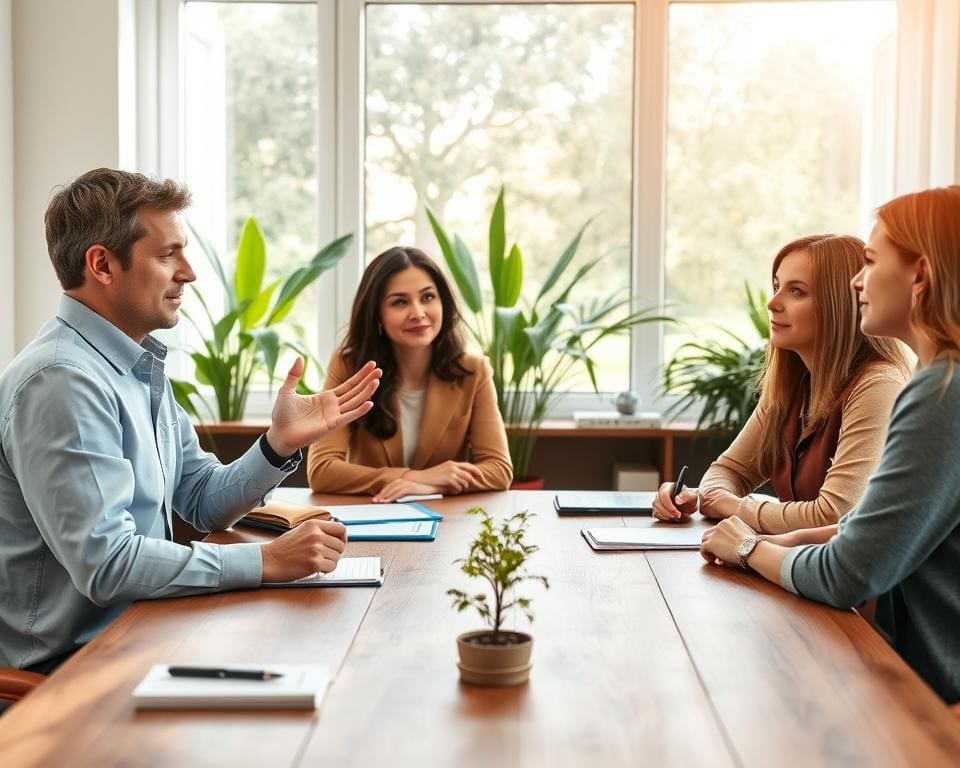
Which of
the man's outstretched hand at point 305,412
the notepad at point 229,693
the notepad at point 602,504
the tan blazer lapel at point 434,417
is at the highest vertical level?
the man's outstretched hand at point 305,412

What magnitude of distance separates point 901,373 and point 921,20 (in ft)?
7.34

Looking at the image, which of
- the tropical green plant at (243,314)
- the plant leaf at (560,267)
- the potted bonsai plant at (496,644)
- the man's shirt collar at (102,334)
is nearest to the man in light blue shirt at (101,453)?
the man's shirt collar at (102,334)

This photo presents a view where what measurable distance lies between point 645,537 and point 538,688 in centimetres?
92

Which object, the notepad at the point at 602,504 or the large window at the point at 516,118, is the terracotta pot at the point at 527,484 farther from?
the notepad at the point at 602,504

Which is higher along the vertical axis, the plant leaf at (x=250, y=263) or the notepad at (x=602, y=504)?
the plant leaf at (x=250, y=263)

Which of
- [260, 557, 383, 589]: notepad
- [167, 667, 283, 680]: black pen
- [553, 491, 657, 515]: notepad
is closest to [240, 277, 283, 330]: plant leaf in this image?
[553, 491, 657, 515]: notepad

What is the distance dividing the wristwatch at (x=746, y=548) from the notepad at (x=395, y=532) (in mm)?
615

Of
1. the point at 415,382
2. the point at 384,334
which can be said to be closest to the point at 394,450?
the point at 415,382

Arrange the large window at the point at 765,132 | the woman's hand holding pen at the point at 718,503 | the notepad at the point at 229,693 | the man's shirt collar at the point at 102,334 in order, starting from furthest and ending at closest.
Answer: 1. the large window at the point at 765,132
2. the woman's hand holding pen at the point at 718,503
3. the man's shirt collar at the point at 102,334
4. the notepad at the point at 229,693

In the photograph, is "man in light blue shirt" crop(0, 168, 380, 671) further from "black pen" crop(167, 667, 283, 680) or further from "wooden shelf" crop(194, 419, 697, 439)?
"wooden shelf" crop(194, 419, 697, 439)

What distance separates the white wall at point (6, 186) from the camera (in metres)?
3.97

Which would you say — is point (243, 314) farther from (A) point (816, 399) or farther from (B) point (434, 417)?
(A) point (816, 399)

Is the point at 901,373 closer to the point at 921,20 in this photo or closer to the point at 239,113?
the point at 921,20

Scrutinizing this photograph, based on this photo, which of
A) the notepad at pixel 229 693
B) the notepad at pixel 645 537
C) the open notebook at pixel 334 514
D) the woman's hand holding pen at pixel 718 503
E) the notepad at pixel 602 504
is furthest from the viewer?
the notepad at pixel 602 504
